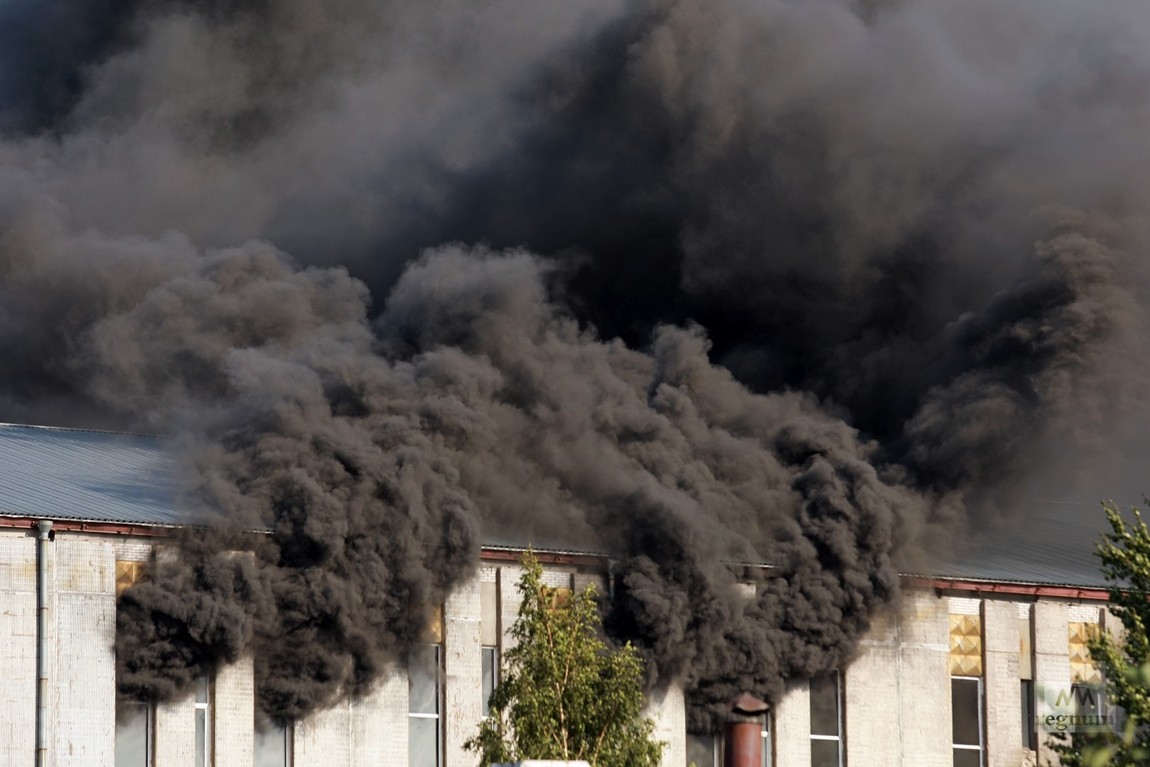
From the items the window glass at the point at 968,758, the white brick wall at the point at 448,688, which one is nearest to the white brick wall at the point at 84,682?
the white brick wall at the point at 448,688

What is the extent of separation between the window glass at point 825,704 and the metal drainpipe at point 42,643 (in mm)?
17653

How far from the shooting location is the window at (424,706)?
37750 millimetres

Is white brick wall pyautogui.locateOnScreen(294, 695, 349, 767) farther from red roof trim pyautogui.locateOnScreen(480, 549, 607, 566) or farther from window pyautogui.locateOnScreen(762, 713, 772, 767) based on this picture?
window pyautogui.locateOnScreen(762, 713, 772, 767)

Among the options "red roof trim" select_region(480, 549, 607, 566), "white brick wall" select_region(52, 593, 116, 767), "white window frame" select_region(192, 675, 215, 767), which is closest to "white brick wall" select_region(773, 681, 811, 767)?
"red roof trim" select_region(480, 549, 607, 566)

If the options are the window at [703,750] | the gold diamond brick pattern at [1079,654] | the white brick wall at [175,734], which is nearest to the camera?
the white brick wall at [175,734]

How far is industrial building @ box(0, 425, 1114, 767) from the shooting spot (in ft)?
110

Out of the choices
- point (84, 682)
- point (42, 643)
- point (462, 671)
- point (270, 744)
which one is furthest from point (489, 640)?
point (42, 643)

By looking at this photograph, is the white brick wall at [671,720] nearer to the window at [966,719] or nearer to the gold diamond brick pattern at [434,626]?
the gold diamond brick pattern at [434,626]

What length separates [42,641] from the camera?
3341 centimetres

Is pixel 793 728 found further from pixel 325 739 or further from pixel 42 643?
pixel 42 643

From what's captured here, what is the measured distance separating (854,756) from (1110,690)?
16.4 m

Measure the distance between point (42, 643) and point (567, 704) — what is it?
402 inches

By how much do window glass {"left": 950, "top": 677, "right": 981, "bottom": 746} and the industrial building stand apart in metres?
0.03

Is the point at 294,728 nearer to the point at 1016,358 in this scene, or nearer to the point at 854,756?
the point at 854,756
